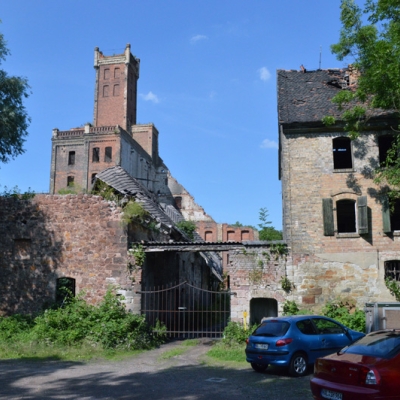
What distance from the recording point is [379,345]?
7.14 metres

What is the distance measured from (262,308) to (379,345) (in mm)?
9775

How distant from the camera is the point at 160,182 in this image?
2434 inches

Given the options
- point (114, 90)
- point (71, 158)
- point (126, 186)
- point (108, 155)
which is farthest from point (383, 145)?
point (114, 90)

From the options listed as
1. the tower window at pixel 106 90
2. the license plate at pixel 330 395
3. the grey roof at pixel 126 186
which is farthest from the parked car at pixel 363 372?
the tower window at pixel 106 90

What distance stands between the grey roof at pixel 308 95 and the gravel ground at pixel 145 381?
10.0 meters

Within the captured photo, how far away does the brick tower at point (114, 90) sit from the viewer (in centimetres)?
6338

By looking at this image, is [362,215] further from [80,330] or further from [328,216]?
[80,330]

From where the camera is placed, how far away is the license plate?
6.61m

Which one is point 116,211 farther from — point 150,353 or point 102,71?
point 102,71

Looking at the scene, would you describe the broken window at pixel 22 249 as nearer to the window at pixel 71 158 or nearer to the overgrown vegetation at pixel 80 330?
the overgrown vegetation at pixel 80 330

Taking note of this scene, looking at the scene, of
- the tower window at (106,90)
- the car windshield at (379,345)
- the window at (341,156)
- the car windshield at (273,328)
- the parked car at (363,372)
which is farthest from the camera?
the tower window at (106,90)

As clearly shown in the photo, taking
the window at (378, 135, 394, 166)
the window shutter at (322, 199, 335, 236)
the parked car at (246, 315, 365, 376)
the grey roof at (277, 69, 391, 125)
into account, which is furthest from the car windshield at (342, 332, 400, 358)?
the window at (378, 135, 394, 166)

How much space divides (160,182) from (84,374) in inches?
2013

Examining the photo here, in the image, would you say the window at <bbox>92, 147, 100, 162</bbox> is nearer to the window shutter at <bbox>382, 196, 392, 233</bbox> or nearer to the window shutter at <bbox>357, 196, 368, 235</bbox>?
the window shutter at <bbox>357, 196, 368, 235</bbox>
